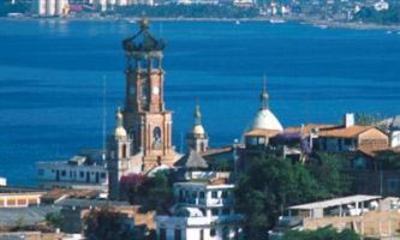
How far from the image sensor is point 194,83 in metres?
94.8

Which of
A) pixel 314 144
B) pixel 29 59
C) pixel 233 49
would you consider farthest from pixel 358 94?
pixel 233 49

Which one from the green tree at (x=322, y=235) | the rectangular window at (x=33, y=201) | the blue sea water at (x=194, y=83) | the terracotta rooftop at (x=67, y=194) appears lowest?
the blue sea water at (x=194, y=83)

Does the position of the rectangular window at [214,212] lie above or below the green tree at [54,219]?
above

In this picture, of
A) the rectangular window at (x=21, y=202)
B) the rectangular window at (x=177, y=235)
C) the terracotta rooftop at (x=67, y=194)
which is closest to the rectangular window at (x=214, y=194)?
the rectangular window at (x=177, y=235)

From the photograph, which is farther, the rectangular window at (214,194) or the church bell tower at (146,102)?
the church bell tower at (146,102)

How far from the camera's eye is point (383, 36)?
172 meters

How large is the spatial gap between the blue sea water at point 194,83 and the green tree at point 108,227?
497 inches

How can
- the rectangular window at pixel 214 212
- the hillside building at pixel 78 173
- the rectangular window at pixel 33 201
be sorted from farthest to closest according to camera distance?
the hillside building at pixel 78 173 → the rectangular window at pixel 33 201 → the rectangular window at pixel 214 212

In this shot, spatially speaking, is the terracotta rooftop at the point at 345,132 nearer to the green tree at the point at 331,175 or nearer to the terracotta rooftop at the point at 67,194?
the green tree at the point at 331,175

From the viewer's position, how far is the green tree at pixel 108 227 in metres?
39.8

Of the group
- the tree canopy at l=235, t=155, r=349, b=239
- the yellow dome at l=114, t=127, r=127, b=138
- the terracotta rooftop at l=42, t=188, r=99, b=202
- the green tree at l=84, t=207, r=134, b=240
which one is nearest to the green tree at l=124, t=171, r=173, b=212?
the green tree at l=84, t=207, r=134, b=240

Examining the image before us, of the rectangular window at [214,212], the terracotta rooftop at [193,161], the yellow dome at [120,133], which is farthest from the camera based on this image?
the yellow dome at [120,133]

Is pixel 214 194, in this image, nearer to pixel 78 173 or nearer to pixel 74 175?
pixel 78 173

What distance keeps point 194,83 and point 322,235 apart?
58.4m
